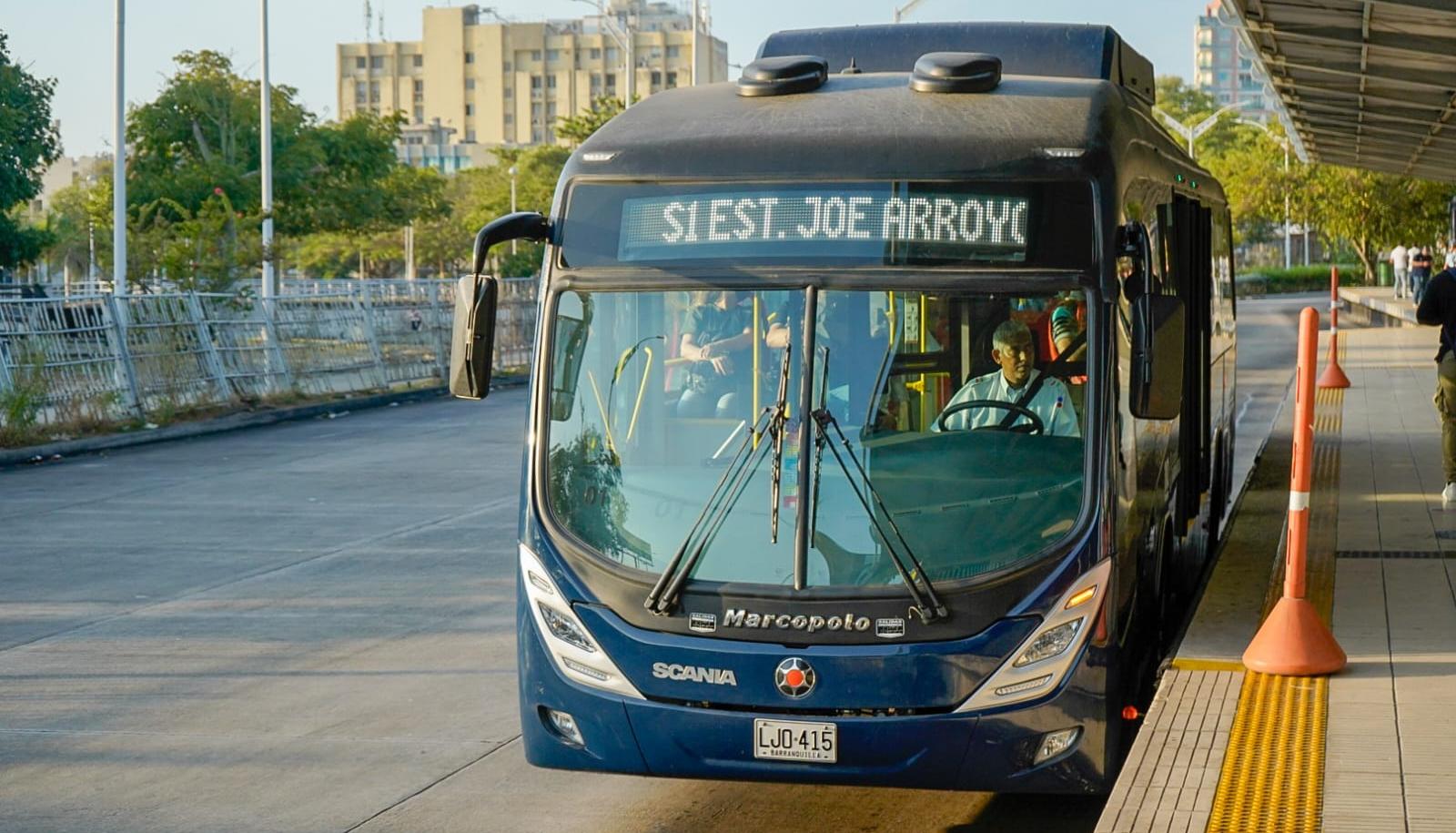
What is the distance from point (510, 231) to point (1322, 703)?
3.38 m

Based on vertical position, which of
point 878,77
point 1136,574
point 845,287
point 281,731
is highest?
point 878,77

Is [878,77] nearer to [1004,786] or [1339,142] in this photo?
[1004,786]

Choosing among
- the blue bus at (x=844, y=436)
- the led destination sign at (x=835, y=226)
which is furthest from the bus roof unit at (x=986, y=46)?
the led destination sign at (x=835, y=226)

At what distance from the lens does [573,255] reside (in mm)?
6785

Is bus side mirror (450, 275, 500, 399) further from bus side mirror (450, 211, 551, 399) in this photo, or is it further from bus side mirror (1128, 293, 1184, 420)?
bus side mirror (1128, 293, 1184, 420)

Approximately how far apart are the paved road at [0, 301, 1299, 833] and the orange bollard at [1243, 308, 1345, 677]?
3.11ft

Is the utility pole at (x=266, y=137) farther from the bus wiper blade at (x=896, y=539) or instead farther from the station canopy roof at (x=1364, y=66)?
the bus wiper blade at (x=896, y=539)

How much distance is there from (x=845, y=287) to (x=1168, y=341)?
1.11 metres

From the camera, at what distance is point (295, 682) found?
30.0 ft

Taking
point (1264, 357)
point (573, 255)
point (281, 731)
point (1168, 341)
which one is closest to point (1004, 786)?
point (1168, 341)

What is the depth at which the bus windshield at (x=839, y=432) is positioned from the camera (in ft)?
20.5

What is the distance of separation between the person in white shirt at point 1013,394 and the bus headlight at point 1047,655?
58 cm

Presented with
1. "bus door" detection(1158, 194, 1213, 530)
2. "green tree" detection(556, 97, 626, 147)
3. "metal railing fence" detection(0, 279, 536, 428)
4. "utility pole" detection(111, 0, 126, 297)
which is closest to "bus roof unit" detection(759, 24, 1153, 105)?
"bus door" detection(1158, 194, 1213, 530)

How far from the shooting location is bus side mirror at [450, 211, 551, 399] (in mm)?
6637
